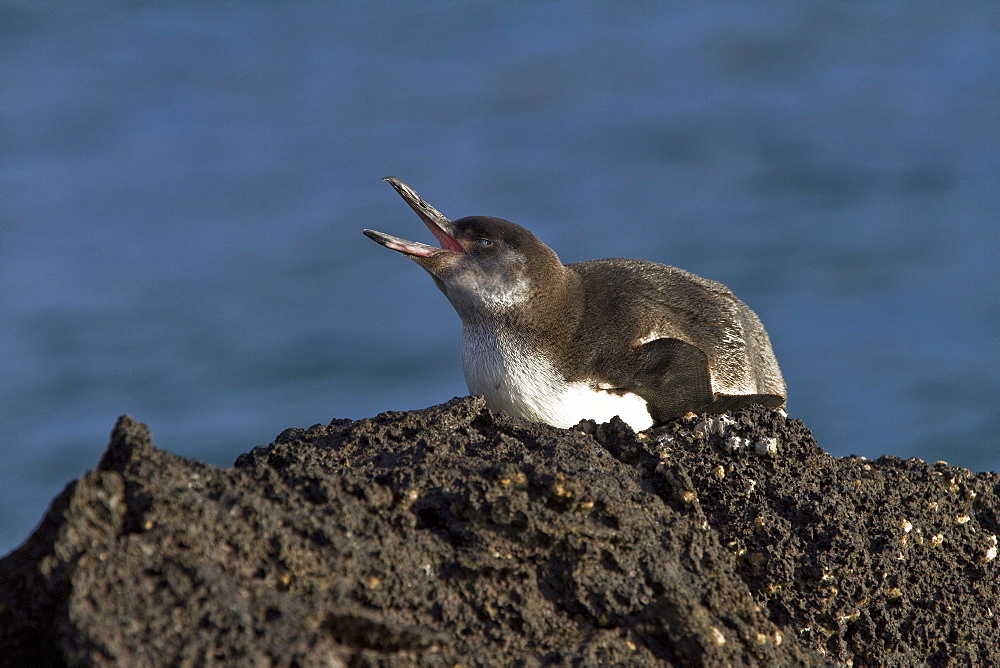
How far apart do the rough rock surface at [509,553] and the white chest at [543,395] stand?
36.6 inches

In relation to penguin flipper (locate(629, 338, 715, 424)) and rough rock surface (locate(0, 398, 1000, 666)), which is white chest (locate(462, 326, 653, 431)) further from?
rough rock surface (locate(0, 398, 1000, 666))

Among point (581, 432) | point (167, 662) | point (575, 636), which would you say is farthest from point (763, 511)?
point (167, 662)

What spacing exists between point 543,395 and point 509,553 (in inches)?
91.0

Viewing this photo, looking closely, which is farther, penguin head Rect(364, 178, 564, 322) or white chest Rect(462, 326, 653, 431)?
penguin head Rect(364, 178, 564, 322)

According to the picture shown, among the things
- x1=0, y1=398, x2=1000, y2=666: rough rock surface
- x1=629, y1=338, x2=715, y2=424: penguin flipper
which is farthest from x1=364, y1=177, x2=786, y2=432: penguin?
x1=0, y1=398, x2=1000, y2=666: rough rock surface

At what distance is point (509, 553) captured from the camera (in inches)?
131

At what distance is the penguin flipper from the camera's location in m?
5.45

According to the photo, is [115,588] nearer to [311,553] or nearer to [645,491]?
[311,553]

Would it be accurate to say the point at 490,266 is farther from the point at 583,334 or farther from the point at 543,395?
the point at 543,395

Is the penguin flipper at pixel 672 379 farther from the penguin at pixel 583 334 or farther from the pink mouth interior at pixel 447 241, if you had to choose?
the pink mouth interior at pixel 447 241

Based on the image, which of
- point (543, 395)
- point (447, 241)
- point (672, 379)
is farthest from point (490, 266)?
point (672, 379)

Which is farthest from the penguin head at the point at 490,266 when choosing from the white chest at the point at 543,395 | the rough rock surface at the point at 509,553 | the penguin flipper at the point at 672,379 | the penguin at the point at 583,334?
the rough rock surface at the point at 509,553

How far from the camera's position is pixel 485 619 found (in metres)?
3.16

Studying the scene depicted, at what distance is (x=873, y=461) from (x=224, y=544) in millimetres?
2822
